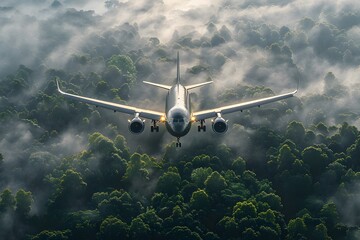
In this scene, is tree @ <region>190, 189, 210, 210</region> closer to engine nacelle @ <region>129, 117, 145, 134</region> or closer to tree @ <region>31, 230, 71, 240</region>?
engine nacelle @ <region>129, 117, 145, 134</region>

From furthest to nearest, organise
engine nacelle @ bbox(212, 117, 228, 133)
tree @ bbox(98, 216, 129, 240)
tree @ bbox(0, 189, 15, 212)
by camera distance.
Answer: tree @ bbox(0, 189, 15, 212) < tree @ bbox(98, 216, 129, 240) < engine nacelle @ bbox(212, 117, 228, 133)

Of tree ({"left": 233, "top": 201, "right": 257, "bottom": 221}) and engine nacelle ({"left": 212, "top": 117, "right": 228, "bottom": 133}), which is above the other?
engine nacelle ({"left": 212, "top": 117, "right": 228, "bottom": 133})

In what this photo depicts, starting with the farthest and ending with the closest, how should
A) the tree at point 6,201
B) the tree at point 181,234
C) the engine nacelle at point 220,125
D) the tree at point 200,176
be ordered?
the tree at point 200,176, the tree at point 6,201, the tree at point 181,234, the engine nacelle at point 220,125

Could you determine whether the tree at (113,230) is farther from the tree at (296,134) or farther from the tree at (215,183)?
the tree at (296,134)

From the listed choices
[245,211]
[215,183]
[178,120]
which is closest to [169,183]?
[215,183]

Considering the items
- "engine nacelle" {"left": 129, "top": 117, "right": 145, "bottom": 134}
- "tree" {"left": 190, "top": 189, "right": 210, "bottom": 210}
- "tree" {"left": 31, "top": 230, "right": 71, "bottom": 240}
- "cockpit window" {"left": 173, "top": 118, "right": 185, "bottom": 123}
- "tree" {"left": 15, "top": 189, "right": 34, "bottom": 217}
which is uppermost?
"engine nacelle" {"left": 129, "top": 117, "right": 145, "bottom": 134}

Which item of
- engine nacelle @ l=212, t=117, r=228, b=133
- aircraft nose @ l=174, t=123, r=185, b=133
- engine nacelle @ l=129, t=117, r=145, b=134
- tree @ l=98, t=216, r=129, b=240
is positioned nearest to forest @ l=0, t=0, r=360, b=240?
tree @ l=98, t=216, r=129, b=240

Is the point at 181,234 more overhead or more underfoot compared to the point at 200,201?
more underfoot

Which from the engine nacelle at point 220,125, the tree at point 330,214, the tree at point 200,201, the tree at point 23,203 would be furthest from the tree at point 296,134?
the tree at point 23,203

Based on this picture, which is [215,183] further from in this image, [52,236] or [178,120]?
[52,236]

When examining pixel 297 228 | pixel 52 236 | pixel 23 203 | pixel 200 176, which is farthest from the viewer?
pixel 200 176
